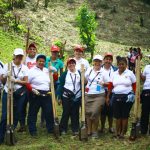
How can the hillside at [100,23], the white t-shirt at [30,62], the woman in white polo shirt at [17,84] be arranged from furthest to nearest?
the hillside at [100,23] < the white t-shirt at [30,62] < the woman in white polo shirt at [17,84]

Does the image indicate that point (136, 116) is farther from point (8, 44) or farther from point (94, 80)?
point (8, 44)

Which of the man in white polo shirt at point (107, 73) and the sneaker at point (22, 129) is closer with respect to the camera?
the man in white polo shirt at point (107, 73)

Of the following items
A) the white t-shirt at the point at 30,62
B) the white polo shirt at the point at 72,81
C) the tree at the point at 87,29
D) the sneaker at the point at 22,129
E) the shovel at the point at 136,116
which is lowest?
the sneaker at the point at 22,129

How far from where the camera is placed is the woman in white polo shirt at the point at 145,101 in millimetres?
7945

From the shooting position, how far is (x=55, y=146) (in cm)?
757

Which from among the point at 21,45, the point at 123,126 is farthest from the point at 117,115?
the point at 21,45

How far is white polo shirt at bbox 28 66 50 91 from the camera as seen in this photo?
785cm

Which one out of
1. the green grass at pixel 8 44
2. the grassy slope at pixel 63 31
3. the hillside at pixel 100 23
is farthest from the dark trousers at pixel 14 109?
the hillside at pixel 100 23

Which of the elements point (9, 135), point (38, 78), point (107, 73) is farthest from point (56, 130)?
point (107, 73)

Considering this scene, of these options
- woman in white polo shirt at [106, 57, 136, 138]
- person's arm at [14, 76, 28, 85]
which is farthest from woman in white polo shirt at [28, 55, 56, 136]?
woman in white polo shirt at [106, 57, 136, 138]

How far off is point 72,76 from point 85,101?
1.91ft

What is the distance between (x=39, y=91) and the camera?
7871mm

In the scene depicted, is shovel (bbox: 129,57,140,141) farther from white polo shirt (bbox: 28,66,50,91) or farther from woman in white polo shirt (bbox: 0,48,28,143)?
woman in white polo shirt (bbox: 0,48,28,143)

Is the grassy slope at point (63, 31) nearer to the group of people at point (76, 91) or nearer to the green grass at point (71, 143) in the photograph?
the group of people at point (76, 91)
